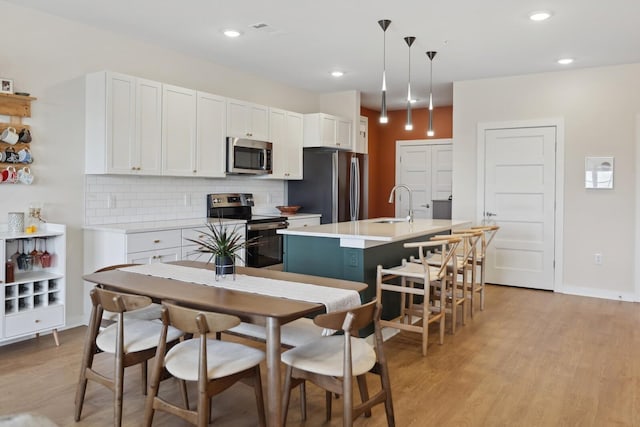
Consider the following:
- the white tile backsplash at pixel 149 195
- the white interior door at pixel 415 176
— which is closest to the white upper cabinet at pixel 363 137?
the white interior door at pixel 415 176

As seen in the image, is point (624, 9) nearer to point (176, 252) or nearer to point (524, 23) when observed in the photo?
point (524, 23)

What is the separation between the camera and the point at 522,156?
6.18 m

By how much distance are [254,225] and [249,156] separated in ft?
2.67

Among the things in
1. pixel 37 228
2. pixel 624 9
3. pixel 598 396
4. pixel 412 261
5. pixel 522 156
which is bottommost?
pixel 598 396

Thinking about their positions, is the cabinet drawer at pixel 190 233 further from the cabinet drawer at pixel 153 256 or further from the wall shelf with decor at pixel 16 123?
the wall shelf with decor at pixel 16 123

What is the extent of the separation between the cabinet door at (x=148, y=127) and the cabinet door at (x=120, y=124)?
5cm

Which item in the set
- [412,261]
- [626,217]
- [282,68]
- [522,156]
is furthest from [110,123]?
[626,217]

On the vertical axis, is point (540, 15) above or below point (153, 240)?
above

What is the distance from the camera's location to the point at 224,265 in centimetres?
278

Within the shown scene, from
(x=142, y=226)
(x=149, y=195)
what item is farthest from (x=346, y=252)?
(x=149, y=195)

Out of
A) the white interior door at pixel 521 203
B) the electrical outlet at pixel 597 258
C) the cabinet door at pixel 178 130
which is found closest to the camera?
the cabinet door at pixel 178 130

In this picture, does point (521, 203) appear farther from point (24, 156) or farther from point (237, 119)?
point (24, 156)

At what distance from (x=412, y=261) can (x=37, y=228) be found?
3105 mm

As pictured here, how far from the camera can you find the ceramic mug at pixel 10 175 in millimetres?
3816
